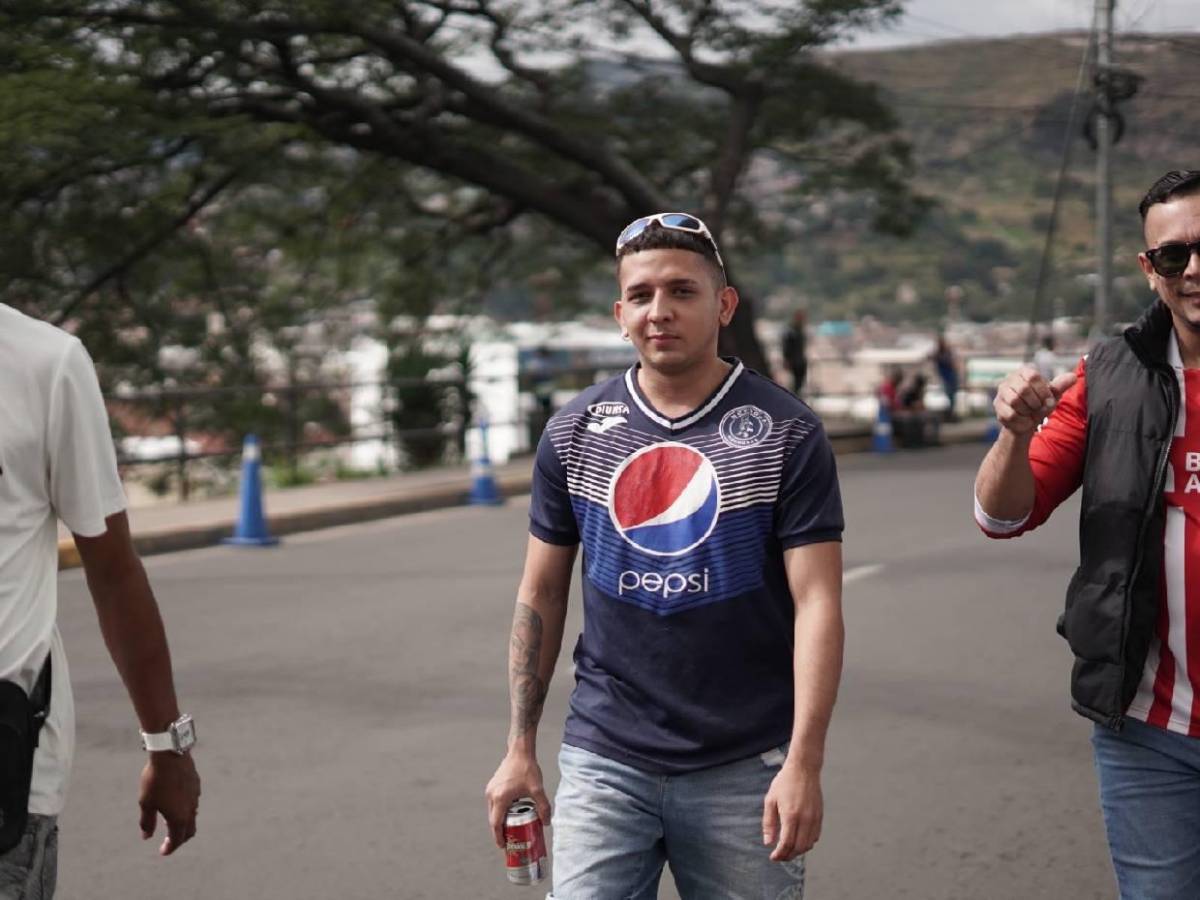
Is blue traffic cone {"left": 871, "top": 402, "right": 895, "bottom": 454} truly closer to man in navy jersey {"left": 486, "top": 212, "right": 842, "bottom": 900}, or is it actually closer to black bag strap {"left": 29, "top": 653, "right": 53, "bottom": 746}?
man in navy jersey {"left": 486, "top": 212, "right": 842, "bottom": 900}

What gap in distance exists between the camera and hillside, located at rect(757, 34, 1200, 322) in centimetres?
2753

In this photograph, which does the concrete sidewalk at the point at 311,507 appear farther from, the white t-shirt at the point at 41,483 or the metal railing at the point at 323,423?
the white t-shirt at the point at 41,483

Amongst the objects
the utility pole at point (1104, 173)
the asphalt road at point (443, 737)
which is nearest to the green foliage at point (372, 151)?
the utility pole at point (1104, 173)

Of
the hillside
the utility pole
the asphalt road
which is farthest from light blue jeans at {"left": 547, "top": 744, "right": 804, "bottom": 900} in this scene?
the utility pole

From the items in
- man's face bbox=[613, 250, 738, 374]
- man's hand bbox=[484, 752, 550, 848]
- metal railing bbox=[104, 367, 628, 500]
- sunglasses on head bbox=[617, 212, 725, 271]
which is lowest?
metal railing bbox=[104, 367, 628, 500]

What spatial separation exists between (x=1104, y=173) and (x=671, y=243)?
24656 millimetres

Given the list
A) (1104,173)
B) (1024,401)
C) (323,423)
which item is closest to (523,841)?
(1024,401)

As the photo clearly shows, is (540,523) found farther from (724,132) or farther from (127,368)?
(724,132)

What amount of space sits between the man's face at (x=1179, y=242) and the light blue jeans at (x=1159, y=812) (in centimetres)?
75

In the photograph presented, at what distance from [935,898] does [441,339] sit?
24.1m

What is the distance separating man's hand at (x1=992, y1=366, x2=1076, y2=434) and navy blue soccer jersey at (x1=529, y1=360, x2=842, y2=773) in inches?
12.4

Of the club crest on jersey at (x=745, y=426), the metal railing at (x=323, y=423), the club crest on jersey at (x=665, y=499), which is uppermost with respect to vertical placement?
the club crest on jersey at (x=745, y=426)

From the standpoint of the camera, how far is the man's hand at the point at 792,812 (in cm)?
313

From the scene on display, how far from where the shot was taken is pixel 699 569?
3250 millimetres
